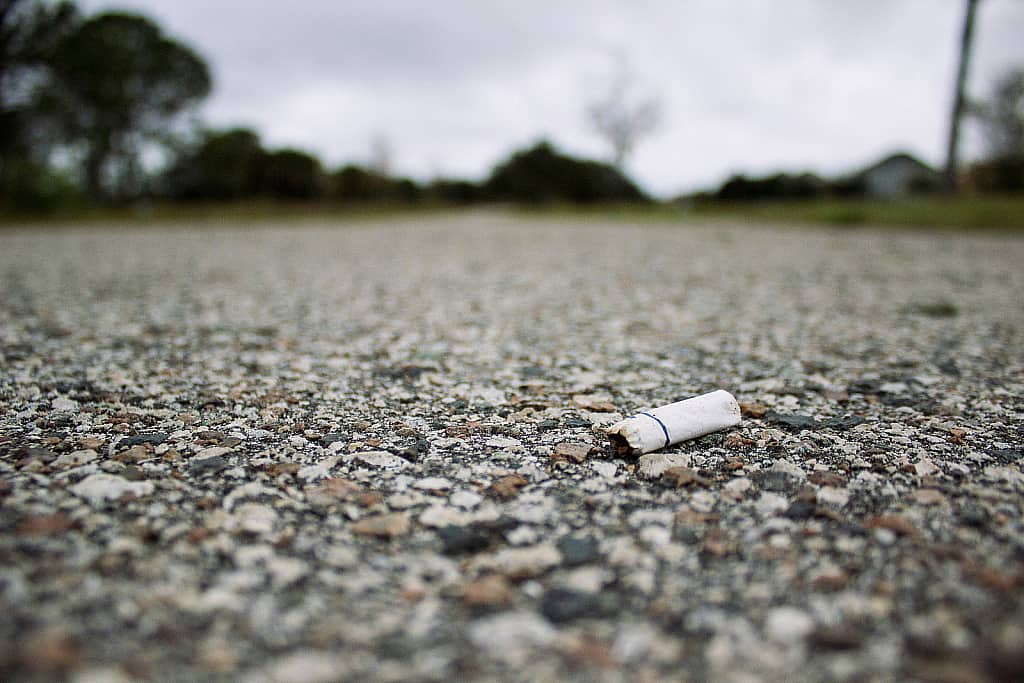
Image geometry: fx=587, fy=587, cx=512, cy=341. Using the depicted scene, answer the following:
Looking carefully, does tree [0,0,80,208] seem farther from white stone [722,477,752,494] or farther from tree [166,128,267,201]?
white stone [722,477,752,494]

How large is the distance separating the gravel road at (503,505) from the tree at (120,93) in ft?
133

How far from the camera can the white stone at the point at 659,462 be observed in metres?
2.44

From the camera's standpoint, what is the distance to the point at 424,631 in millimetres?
1539

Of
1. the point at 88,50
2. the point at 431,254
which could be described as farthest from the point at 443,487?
the point at 88,50

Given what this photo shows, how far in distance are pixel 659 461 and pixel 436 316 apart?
3.73 metres

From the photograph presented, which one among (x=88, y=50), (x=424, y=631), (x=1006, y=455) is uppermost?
(x=88, y=50)

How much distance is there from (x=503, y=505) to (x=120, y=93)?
47.0 metres

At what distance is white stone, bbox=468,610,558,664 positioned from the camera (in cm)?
147

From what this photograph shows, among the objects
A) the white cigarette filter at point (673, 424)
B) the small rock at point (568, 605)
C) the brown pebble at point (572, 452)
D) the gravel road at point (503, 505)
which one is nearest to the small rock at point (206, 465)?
the gravel road at point (503, 505)

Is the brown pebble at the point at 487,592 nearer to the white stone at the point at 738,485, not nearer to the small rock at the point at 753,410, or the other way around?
the white stone at the point at 738,485

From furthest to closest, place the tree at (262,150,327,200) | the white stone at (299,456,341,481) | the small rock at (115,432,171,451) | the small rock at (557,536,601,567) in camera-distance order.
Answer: the tree at (262,150,327,200) < the small rock at (115,432,171,451) < the white stone at (299,456,341,481) < the small rock at (557,536,601,567)

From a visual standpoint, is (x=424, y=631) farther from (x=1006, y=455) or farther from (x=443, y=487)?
(x=1006, y=455)

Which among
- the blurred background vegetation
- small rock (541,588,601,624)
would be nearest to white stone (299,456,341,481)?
small rock (541,588,601,624)

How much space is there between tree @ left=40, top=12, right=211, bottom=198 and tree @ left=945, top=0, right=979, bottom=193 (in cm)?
4316
